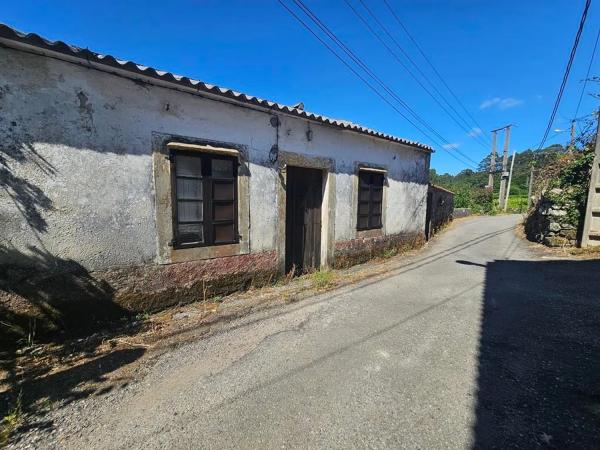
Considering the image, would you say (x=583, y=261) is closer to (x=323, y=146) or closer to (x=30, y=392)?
(x=323, y=146)

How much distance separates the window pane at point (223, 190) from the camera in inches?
201

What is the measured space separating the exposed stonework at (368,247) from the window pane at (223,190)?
326cm

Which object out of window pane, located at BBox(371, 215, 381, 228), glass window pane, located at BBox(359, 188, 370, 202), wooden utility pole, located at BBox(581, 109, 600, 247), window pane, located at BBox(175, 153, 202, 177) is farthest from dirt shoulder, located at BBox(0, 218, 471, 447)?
wooden utility pole, located at BBox(581, 109, 600, 247)

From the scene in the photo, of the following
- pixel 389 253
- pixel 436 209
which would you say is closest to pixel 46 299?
pixel 389 253

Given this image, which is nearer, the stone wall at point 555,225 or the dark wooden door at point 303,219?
the dark wooden door at point 303,219

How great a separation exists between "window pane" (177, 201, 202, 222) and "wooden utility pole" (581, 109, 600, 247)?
10.1 metres

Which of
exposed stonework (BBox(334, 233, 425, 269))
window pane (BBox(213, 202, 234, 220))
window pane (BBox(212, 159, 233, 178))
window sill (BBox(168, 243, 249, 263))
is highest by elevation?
window pane (BBox(212, 159, 233, 178))

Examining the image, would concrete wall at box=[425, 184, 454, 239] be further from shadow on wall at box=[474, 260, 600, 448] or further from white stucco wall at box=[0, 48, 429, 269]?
white stucco wall at box=[0, 48, 429, 269]

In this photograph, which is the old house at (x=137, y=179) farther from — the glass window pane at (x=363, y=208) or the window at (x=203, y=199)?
the glass window pane at (x=363, y=208)

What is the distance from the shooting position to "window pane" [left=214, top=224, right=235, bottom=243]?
17.0 feet

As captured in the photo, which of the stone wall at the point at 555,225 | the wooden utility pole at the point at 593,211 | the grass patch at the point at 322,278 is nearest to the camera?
the grass patch at the point at 322,278

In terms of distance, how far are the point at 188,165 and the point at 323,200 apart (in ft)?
11.3

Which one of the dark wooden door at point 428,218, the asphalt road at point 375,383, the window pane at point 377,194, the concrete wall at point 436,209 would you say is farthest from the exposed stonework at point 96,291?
the concrete wall at point 436,209

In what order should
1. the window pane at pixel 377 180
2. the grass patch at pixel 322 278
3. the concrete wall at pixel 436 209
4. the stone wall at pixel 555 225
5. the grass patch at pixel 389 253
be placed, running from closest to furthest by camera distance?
1. the grass patch at pixel 322 278
2. the window pane at pixel 377 180
3. the stone wall at pixel 555 225
4. the grass patch at pixel 389 253
5. the concrete wall at pixel 436 209
